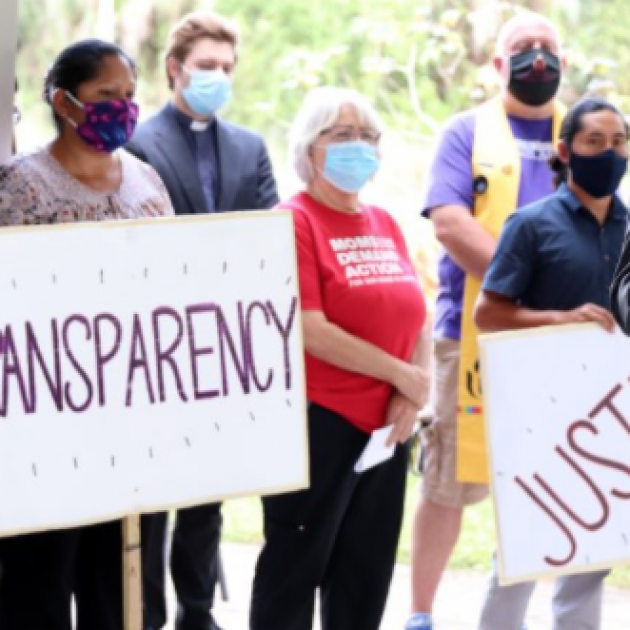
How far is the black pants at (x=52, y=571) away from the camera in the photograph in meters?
4.33

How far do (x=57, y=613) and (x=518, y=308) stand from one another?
1.59 metres

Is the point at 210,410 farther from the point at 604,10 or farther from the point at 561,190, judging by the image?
the point at 604,10

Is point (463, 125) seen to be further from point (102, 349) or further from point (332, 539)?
point (102, 349)

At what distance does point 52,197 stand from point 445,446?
1805 millimetres

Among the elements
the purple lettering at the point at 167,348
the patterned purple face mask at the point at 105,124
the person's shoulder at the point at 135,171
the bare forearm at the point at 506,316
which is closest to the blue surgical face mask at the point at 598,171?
the bare forearm at the point at 506,316

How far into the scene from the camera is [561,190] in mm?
5129

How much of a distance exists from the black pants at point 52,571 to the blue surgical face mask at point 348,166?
3.84ft

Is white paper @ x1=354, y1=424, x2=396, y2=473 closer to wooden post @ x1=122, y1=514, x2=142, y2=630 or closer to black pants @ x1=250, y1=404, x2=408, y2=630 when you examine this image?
black pants @ x1=250, y1=404, x2=408, y2=630

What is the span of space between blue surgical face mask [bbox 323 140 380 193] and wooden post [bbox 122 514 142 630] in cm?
120

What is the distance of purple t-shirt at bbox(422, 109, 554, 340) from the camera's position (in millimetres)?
5641

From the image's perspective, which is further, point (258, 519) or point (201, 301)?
point (258, 519)

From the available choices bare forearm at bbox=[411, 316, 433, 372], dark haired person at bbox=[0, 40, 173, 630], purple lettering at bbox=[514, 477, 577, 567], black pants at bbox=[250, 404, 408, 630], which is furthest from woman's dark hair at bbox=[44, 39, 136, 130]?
purple lettering at bbox=[514, 477, 577, 567]

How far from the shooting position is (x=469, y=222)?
5590 mm

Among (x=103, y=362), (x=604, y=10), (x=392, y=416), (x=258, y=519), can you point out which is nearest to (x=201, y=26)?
(x=392, y=416)
